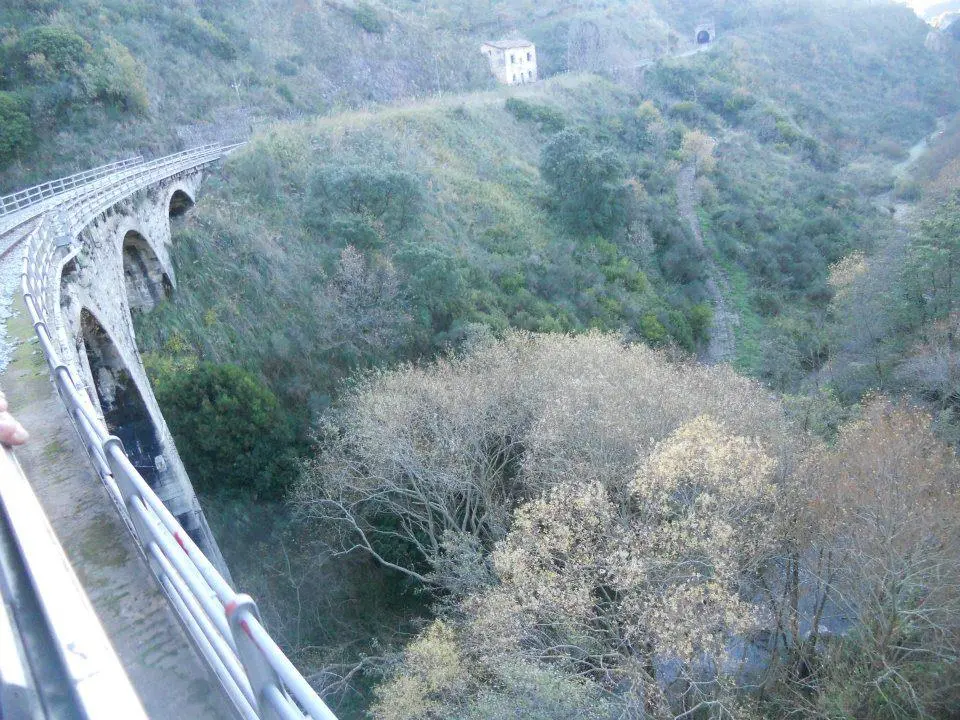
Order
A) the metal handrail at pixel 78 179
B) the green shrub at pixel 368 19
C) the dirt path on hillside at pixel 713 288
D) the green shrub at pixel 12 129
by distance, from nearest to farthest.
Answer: the metal handrail at pixel 78 179 → the dirt path on hillside at pixel 713 288 → the green shrub at pixel 12 129 → the green shrub at pixel 368 19

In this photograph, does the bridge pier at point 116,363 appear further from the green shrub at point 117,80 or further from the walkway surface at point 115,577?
the green shrub at point 117,80

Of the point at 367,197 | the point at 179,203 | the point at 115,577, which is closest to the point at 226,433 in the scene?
the point at 367,197

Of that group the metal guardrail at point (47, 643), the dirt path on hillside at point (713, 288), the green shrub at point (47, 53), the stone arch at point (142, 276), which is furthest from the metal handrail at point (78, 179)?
the dirt path on hillside at point (713, 288)

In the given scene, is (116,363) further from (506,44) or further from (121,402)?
(506,44)

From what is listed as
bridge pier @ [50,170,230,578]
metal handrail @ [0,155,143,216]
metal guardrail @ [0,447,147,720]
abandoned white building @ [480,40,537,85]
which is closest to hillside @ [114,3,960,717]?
bridge pier @ [50,170,230,578]

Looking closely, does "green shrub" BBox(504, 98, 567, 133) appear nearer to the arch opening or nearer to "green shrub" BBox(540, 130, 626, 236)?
"green shrub" BBox(540, 130, 626, 236)

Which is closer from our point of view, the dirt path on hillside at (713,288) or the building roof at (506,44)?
the dirt path on hillside at (713,288)
